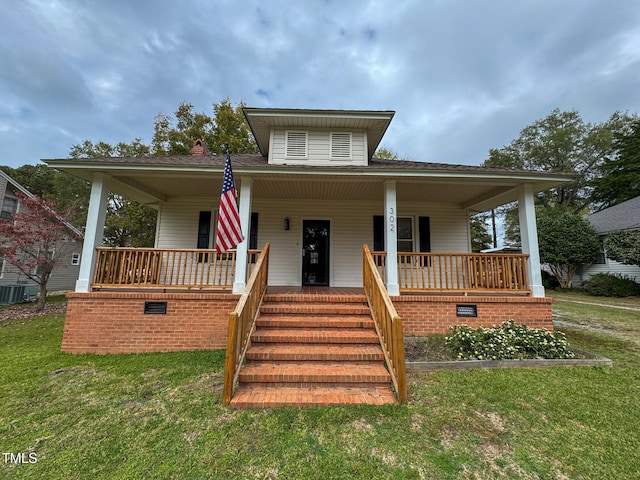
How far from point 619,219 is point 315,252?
20143 mm

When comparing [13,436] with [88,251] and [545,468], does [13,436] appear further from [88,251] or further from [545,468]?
[545,468]

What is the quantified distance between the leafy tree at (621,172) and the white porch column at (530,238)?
2618 centimetres

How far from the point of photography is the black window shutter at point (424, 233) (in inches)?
313

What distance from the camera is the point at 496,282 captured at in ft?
19.1

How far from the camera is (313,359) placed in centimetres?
388

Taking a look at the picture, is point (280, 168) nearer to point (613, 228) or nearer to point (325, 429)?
point (325, 429)

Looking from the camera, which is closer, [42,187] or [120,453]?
[120,453]

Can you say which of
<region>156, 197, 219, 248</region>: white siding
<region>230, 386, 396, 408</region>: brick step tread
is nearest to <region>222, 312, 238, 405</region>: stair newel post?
<region>230, 386, 396, 408</region>: brick step tread

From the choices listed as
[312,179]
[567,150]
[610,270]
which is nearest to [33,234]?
[312,179]

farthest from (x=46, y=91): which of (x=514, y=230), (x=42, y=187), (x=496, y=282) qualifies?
(x=514, y=230)

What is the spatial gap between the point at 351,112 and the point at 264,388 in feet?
20.5

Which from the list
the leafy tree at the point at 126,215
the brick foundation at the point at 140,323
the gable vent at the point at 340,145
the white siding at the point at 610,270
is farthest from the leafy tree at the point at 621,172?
the leafy tree at the point at 126,215

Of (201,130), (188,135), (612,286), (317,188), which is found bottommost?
(612,286)

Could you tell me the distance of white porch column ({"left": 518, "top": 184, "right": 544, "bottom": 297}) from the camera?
5.57 metres
